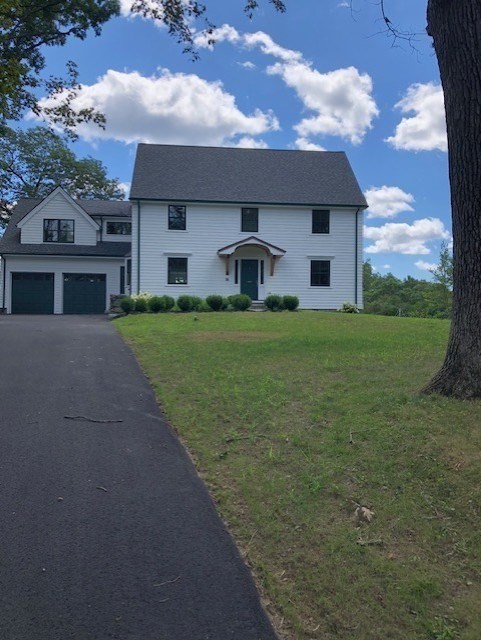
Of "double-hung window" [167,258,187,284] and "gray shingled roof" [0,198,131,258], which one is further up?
"gray shingled roof" [0,198,131,258]

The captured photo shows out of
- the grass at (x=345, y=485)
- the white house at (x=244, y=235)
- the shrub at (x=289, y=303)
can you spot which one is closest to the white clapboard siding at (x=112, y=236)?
the white house at (x=244, y=235)

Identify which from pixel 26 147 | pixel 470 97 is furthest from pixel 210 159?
pixel 470 97

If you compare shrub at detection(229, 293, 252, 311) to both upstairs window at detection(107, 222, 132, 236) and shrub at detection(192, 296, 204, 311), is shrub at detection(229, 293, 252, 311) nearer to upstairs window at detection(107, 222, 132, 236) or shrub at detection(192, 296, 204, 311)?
shrub at detection(192, 296, 204, 311)

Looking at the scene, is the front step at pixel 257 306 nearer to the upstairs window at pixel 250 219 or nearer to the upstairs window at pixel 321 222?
the upstairs window at pixel 250 219

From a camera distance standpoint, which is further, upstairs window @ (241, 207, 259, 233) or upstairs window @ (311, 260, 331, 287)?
upstairs window @ (311, 260, 331, 287)

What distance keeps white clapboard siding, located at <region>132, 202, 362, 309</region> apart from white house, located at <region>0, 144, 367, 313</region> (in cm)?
5

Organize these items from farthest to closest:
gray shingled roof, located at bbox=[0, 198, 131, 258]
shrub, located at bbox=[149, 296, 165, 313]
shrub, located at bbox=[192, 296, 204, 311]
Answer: gray shingled roof, located at bbox=[0, 198, 131, 258] < shrub, located at bbox=[192, 296, 204, 311] < shrub, located at bbox=[149, 296, 165, 313]

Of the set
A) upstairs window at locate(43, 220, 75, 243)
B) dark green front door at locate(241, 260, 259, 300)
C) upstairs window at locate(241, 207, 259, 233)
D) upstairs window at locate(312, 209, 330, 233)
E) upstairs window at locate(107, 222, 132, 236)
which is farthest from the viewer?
upstairs window at locate(107, 222, 132, 236)

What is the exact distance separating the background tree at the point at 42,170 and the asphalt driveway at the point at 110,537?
41.0m

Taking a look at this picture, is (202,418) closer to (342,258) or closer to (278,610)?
(278,610)

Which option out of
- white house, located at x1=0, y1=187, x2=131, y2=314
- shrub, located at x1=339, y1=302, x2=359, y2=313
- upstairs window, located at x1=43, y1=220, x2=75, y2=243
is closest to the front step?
shrub, located at x1=339, y1=302, x2=359, y2=313

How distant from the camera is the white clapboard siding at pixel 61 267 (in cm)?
2931

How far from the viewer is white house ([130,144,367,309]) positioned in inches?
1045

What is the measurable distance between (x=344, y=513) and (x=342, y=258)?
24.7 meters
